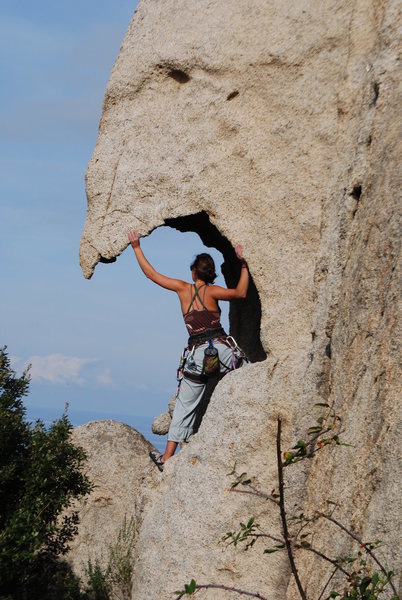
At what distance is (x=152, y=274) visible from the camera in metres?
10.5

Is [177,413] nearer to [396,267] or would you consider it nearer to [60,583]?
[60,583]

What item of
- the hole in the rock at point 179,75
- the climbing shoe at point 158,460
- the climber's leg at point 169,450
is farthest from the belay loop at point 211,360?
the hole in the rock at point 179,75

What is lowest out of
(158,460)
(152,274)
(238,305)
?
(158,460)

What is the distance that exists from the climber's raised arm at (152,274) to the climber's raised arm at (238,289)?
0.37 meters

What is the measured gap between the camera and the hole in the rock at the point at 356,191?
8477 millimetres

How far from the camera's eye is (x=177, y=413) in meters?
10.4

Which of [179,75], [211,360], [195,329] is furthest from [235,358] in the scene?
[179,75]

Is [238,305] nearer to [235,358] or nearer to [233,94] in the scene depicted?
[235,358]

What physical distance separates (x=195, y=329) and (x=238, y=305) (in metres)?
1.99

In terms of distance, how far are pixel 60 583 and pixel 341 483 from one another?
4.83 meters

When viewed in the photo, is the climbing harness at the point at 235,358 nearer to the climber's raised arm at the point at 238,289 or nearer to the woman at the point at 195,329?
the woman at the point at 195,329

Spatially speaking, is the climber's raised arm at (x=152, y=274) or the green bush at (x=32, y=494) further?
the climber's raised arm at (x=152, y=274)

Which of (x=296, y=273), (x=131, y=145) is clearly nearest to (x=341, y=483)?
(x=296, y=273)

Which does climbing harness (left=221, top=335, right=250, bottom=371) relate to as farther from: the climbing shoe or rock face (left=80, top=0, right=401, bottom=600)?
the climbing shoe
